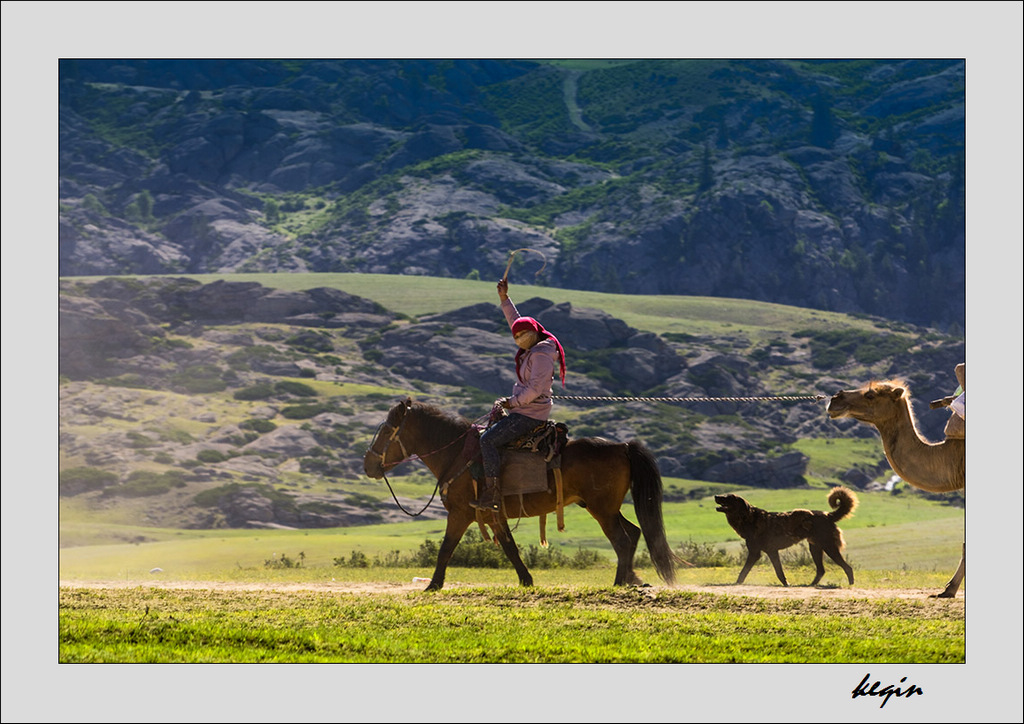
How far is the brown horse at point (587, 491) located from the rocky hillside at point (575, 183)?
131 m

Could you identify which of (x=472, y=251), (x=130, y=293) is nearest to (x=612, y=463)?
(x=130, y=293)

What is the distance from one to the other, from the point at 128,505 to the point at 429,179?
112 m

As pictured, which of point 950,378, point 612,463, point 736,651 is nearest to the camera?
point 736,651

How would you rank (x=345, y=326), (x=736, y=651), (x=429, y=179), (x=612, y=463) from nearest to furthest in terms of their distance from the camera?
(x=736, y=651)
(x=612, y=463)
(x=345, y=326)
(x=429, y=179)

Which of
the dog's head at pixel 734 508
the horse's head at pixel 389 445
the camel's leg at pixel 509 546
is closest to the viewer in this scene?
the camel's leg at pixel 509 546

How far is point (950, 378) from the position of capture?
10300 centimetres

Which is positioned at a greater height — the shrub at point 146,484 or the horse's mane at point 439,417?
the horse's mane at point 439,417

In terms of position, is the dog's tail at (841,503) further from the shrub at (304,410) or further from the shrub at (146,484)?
the shrub at (304,410)

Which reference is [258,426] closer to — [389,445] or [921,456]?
[389,445]

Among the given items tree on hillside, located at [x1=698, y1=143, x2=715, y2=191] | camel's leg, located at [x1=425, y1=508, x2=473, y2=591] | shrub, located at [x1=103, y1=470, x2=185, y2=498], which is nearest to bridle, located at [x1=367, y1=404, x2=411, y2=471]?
camel's leg, located at [x1=425, y1=508, x2=473, y2=591]

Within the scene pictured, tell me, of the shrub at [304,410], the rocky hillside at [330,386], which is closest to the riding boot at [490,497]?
the rocky hillside at [330,386]

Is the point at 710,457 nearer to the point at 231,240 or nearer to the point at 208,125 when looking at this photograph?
the point at 231,240

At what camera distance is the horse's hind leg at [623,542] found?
15258 mm

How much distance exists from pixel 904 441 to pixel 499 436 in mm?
4418
